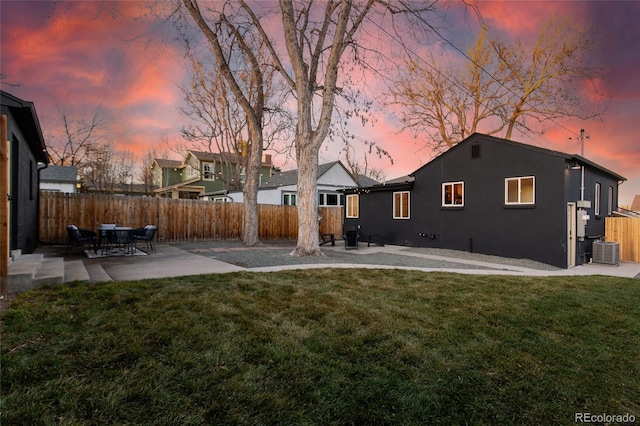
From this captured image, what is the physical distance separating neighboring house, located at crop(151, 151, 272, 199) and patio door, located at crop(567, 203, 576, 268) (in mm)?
22225

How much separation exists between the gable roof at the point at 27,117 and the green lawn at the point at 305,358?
3.91 meters

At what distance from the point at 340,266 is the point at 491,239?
6.40m

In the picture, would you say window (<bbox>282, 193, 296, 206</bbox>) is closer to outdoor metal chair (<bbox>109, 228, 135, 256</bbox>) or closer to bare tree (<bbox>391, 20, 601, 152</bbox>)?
bare tree (<bbox>391, 20, 601, 152</bbox>)

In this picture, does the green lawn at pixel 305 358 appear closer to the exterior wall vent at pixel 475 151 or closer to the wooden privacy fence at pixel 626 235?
the exterior wall vent at pixel 475 151

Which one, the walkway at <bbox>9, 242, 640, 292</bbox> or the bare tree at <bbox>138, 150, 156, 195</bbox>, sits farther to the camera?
the bare tree at <bbox>138, 150, 156, 195</bbox>

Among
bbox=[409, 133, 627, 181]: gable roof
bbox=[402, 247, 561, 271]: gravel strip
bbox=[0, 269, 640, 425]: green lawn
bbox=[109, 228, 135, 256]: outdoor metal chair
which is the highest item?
bbox=[409, 133, 627, 181]: gable roof

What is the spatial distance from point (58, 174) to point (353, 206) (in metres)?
17.2

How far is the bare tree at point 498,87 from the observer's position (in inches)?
706

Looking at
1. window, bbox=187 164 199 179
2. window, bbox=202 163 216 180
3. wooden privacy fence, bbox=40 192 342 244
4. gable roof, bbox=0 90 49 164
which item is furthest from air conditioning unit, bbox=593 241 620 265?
window, bbox=187 164 199 179

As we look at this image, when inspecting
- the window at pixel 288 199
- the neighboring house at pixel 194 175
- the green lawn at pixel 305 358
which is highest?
the neighboring house at pixel 194 175

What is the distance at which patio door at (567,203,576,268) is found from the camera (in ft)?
31.7

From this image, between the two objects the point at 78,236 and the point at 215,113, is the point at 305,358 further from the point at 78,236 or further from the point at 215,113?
the point at 215,113

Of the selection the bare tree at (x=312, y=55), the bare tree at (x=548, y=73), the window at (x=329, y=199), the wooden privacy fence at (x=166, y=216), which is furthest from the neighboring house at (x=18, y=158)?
the bare tree at (x=548, y=73)

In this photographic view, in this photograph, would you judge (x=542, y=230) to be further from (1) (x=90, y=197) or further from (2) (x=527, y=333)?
(1) (x=90, y=197)
